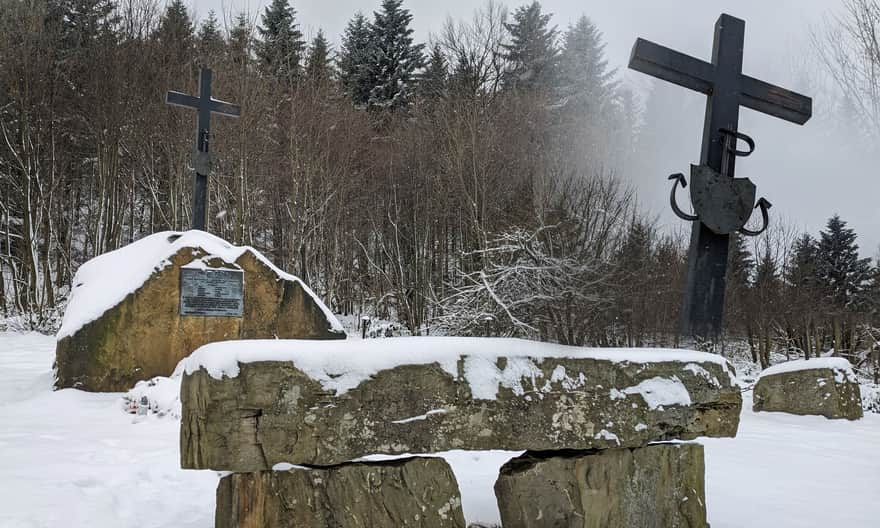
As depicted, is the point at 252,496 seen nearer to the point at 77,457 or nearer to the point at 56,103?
the point at 77,457

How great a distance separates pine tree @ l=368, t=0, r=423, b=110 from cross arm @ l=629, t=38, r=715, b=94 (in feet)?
63.8

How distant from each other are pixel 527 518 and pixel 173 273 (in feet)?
17.9

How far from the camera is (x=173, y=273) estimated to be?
730 centimetres

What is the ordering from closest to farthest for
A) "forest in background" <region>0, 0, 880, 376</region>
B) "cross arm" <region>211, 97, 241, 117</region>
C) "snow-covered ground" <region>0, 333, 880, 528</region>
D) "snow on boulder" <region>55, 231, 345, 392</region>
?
"snow-covered ground" <region>0, 333, 880, 528</region> → "snow on boulder" <region>55, 231, 345, 392</region> → "cross arm" <region>211, 97, 241, 117</region> → "forest in background" <region>0, 0, 880, 376</region>

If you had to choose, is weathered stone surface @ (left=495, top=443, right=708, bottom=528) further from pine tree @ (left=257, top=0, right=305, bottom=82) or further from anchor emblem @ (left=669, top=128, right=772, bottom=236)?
pine tree @ (left=257, top=0, right=305, bottom=82)

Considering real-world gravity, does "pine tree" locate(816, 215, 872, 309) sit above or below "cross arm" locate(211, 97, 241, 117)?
below

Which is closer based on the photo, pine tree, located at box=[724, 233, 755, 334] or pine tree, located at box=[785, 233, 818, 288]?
pine tree, located at box=[724, 233, 755, 334]

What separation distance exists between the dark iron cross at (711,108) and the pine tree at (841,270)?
14.3 meters

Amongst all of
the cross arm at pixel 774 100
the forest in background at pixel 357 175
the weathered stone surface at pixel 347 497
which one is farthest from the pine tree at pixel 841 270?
the weathered stone surface at pixel 347 497

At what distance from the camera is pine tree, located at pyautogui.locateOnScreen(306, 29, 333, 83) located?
19.8m

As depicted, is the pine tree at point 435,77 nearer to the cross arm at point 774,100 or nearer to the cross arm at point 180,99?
the cross arm at point 180,99

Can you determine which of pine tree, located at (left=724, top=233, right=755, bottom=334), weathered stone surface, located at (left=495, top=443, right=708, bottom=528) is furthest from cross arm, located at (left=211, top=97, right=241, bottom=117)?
pine tree, located at (left=724, top=233, right=755, bottom=334)

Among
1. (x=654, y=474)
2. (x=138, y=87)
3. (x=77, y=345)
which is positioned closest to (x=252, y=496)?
(x=654, y=474)

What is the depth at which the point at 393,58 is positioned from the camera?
23750 mm
